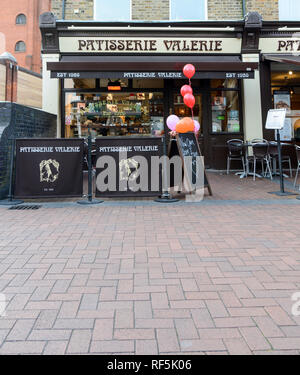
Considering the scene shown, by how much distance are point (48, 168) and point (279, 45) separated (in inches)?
359

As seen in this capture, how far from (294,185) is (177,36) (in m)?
6.31

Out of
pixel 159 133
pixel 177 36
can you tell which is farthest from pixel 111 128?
pixel 177 36

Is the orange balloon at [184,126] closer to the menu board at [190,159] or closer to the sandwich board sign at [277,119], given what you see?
the menu board at [190,159]

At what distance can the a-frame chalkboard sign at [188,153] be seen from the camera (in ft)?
22.9

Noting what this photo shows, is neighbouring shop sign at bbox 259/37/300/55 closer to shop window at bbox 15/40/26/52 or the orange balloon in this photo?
the orange balloon

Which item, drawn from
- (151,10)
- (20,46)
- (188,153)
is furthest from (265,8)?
(20,46)

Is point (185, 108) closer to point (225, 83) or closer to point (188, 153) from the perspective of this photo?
point (225, 83)

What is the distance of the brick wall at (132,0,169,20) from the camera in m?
Result: 11.1

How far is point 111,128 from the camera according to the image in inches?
458

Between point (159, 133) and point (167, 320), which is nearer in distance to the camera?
point (167, 320)

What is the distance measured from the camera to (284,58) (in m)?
10.4
